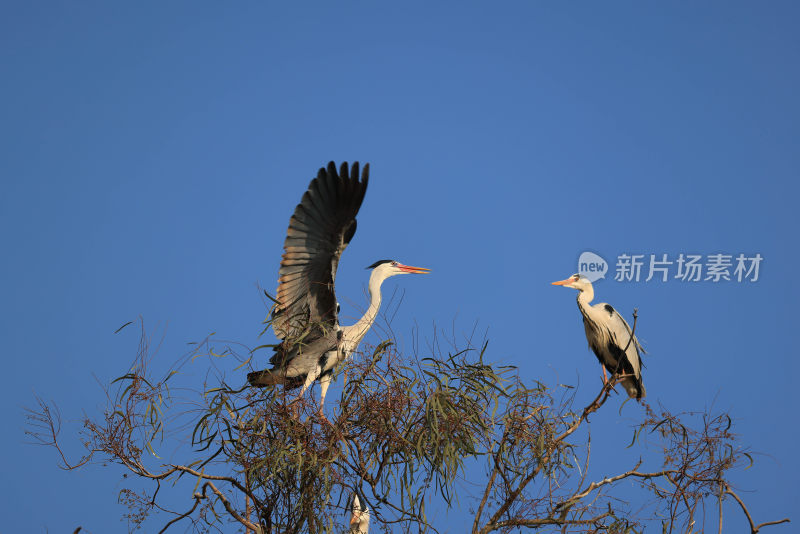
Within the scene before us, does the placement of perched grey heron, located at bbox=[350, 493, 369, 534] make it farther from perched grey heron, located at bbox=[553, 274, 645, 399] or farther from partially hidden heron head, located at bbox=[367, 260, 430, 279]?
perched grey heron, located at bbox=[553, 274, 645, 399]

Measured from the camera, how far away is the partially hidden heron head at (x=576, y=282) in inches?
209

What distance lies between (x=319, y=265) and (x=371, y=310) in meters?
0.43

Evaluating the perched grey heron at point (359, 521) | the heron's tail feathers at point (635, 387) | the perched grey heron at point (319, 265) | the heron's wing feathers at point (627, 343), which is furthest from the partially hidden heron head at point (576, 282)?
the perched grey heron at point (359, 521)

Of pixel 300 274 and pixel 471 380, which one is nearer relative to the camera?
pixel 471 380

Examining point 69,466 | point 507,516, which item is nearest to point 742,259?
point 507,516

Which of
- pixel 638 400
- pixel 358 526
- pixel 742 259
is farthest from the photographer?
pixel 742 259

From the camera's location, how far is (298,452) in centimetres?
301

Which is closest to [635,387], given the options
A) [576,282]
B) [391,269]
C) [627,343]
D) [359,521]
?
[627,343]

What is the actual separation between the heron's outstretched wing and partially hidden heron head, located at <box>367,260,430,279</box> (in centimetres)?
44

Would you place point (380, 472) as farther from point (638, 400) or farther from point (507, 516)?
point (638, 400)

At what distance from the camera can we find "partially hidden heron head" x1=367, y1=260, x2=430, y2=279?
4898 mm

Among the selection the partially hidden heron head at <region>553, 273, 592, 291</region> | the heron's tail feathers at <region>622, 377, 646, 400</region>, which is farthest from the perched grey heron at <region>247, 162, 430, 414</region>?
the heron's tail feathers at <region>622, 377, 646, 400</region>

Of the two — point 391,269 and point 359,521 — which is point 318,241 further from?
point 359,521

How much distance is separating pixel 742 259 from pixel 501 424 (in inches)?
164
